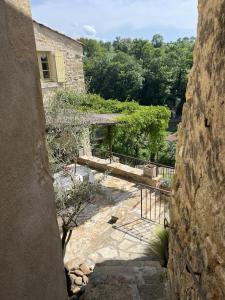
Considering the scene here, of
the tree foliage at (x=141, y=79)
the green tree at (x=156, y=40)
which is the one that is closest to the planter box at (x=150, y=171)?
the tree foliage at (x=141, y=79)

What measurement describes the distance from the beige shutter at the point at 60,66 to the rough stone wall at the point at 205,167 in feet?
27.8

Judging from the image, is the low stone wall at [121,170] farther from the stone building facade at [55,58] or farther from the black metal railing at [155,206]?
the stone building facade at [55,58]

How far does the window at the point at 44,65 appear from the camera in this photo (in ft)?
33.8

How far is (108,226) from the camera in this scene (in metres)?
7.22

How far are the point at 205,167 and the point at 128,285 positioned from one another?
2.64 m

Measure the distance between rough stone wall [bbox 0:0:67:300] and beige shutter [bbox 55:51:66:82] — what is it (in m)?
8.69

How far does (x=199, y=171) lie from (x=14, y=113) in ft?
4.82

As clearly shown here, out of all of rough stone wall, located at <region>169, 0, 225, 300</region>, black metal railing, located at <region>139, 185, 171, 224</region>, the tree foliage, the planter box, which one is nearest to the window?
the planter box

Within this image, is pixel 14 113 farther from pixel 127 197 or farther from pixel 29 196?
pixel 127 197

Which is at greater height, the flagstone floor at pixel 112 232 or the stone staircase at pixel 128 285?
the stone staircase at pixel 128 285

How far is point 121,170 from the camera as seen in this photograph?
32.2 feet

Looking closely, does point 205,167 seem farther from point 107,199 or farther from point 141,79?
point 141,79

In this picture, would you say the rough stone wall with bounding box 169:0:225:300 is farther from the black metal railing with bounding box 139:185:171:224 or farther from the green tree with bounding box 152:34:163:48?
the green tree with bounding box 152:34:163:48

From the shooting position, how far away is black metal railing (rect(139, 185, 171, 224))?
754 cm
